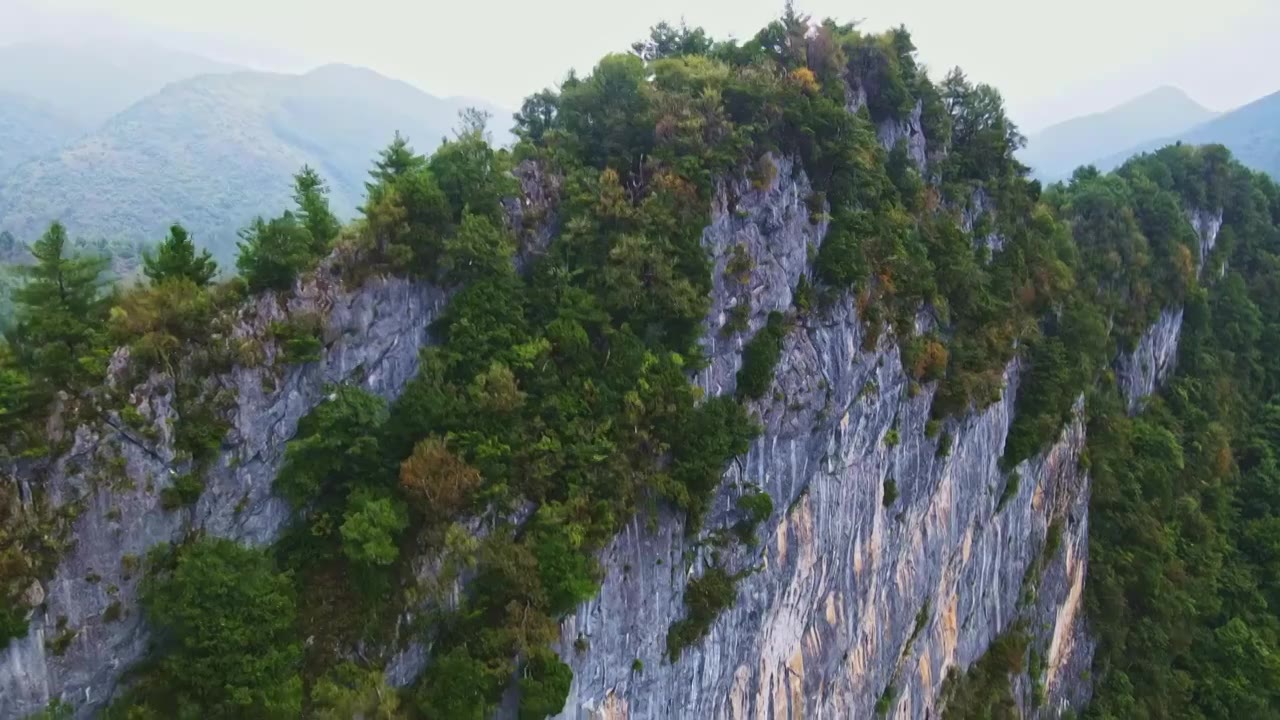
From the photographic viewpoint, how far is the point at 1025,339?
27672mm

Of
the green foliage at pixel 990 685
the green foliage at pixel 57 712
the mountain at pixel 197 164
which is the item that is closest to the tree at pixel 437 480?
the green foliage at pixel 57 712

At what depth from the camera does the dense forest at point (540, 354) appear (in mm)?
12211

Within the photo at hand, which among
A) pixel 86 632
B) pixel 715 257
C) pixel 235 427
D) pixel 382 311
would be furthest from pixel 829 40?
pixel 86 632

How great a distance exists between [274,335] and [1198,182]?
54201 millimetres

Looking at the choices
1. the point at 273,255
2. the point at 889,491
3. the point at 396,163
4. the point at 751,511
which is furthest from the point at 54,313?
the point at 889,491

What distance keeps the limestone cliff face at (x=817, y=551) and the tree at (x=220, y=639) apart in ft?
18.6

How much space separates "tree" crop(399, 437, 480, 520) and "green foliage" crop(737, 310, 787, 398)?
805 centimetres

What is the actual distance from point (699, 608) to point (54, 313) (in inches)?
594

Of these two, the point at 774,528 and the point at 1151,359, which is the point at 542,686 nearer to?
the point at 774,528

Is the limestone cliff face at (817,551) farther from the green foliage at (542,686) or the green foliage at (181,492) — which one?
the green foliage at (181,492)

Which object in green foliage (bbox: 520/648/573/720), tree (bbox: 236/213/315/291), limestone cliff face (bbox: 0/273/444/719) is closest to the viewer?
limestone cliff face (bbox: 0/273/444/719)

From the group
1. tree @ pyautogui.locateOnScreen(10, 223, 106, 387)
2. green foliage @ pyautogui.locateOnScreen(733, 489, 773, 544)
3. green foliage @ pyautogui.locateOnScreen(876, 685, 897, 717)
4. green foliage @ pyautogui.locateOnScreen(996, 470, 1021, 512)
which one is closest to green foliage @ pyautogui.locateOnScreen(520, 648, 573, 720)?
green foliage @ pyautogui.locateOnScreen(733, 489, 773, 544)

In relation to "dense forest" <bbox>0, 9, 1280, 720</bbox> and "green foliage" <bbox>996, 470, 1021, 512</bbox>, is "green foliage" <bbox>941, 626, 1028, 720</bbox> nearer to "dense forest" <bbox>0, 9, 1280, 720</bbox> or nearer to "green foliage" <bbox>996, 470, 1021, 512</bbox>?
"dense forest" <bbox>0, 9, 1280, 720</bbox>

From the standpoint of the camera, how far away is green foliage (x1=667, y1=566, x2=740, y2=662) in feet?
56.2
